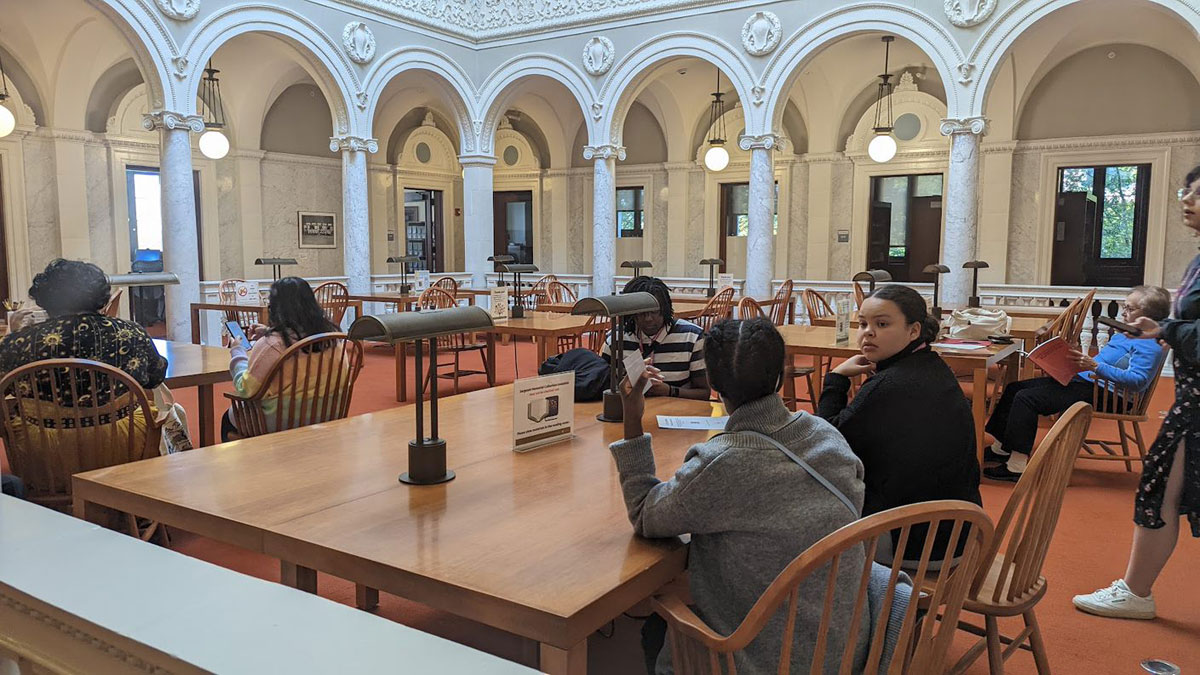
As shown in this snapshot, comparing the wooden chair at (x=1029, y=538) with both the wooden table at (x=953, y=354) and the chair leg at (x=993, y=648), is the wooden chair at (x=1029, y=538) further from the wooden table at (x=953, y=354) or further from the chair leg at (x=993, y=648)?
the wooden table at (x=953, y=354)

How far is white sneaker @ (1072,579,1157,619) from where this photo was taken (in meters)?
2.77

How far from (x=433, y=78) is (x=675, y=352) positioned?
28.1 ft

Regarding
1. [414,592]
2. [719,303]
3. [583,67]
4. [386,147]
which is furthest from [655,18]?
[414,592]

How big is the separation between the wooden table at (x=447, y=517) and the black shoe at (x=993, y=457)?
113 inches

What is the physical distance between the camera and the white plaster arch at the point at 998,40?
26.0 ft

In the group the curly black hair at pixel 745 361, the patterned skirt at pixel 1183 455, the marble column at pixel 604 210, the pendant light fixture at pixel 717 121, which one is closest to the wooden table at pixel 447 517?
the curly black hair at pixel 745 361

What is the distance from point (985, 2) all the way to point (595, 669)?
8.05 m

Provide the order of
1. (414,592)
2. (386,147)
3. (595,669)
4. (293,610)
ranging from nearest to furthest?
(293,610) < (414,592) < (595,669) < (386,147)

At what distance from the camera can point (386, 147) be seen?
13.6 m

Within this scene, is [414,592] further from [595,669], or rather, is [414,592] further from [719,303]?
[719,303]

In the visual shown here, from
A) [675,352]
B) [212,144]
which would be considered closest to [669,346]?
[675,352]

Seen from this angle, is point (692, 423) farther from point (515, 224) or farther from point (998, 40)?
point (515, 224)

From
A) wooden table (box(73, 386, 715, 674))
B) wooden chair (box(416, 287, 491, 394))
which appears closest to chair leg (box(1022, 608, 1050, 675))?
wooden table (box(73, 386, 715, 674))

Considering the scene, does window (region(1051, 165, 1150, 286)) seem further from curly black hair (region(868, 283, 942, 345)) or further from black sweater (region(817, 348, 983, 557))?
black sweater (region(817, 348, 983, 557))
